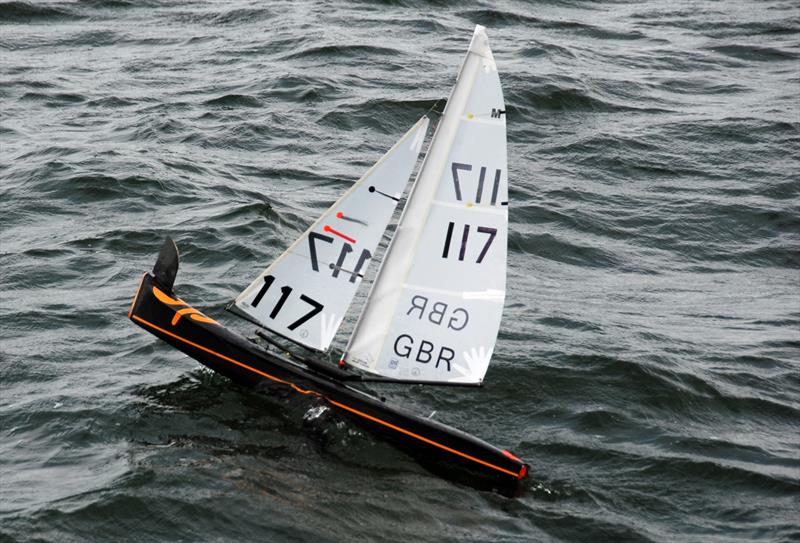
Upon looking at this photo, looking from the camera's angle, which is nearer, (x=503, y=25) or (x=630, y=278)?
(x=630, y=278)

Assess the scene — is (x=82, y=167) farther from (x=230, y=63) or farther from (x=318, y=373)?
(x=318, y=373)

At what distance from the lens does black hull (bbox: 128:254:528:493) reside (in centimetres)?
1483

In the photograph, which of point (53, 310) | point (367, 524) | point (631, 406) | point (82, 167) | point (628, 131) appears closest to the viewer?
point (367, 524)

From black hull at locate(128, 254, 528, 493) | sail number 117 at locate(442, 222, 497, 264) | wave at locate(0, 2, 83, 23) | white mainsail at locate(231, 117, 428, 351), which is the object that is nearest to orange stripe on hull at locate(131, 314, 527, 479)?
black hull at locate(128, 254, 528, 493)

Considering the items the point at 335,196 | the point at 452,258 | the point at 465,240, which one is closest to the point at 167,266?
the point at 452,258

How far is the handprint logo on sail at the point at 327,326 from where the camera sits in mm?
15016

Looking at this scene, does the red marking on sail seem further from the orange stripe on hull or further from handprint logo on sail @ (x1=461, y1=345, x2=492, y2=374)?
the orange stripe on hull

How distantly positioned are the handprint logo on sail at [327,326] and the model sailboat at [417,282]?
1 centimetres

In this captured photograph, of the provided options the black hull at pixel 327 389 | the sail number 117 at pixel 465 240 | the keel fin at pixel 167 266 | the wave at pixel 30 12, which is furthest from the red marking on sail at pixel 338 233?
the wave at pixel 30 12

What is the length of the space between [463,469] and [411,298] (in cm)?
244

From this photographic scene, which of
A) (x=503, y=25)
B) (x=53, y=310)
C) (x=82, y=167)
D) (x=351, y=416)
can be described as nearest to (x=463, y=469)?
(x=351, y=416)

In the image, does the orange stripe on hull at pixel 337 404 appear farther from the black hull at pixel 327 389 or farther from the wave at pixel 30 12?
the wave at pixel 30 12

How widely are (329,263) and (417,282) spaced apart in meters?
1.20

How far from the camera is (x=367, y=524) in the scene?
542 inches
